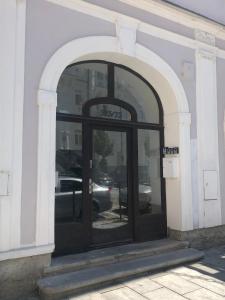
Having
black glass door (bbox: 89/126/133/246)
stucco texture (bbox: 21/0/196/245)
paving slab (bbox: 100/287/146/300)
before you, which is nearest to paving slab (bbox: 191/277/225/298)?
paving slab (bbox: 100/287/146/300)

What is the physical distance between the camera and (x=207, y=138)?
20.3ft

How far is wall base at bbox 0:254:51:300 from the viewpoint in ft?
12.7

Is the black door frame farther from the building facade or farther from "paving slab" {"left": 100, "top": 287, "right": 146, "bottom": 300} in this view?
"paving slab" {"left": 100, "top": 287, "right": 146, "bottom": 300}

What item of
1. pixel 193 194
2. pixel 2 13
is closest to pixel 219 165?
pixel 193 194

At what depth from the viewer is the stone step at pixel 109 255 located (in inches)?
169

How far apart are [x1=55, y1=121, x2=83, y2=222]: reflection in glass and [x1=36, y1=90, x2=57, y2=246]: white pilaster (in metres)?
0.46

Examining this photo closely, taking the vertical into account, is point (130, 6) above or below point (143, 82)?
above

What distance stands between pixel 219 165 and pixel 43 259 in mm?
3821

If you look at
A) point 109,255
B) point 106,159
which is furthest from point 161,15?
point 109,255

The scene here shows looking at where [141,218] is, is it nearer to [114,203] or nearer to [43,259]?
[114,203]

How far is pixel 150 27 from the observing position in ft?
18.3

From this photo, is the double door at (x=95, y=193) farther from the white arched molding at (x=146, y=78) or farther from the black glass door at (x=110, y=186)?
the white arched molding at (x=146, y=78)

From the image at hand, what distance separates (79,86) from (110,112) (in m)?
0.70

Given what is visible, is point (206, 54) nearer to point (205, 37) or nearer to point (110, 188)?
point (205, 37)
